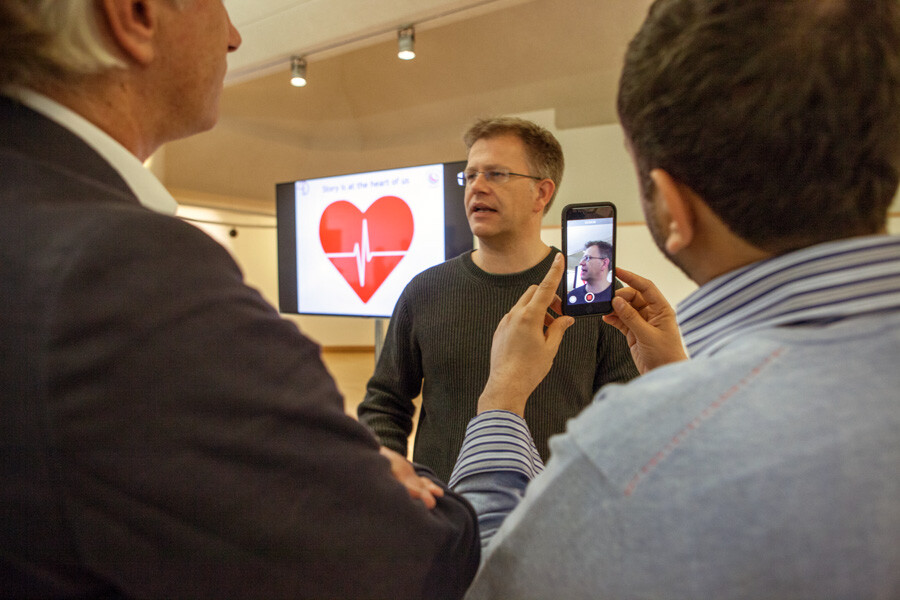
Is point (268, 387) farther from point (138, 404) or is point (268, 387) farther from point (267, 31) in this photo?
point (267, 31)

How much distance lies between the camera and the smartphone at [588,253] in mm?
1334

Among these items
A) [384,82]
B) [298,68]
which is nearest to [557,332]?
[298,68]

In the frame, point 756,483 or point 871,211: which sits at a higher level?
point 871,211

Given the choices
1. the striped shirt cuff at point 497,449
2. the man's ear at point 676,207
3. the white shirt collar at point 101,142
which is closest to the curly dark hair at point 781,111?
the man's ear at point 676,207

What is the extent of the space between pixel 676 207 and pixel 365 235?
2.66 meters

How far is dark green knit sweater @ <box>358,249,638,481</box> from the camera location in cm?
165

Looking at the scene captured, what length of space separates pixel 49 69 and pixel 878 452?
2.70ft

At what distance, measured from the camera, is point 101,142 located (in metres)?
0.55

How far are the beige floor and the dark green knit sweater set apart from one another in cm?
406

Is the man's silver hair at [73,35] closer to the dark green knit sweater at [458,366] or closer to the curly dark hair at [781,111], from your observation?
the curly dark hair at [781,111]

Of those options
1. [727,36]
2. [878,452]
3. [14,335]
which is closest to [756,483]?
[878,452]

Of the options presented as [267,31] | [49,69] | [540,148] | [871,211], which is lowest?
[871,211]

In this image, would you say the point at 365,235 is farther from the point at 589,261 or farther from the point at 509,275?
the point at 589,261

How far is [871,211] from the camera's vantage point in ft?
1.68
